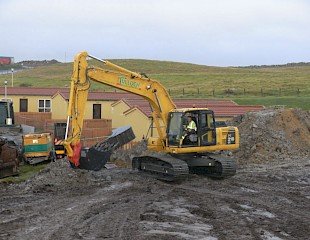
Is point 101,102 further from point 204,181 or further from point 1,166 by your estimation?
point 204,181

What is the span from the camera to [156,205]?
14.8 meters

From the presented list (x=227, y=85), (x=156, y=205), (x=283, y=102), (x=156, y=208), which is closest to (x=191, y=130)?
(x=156, y=205)

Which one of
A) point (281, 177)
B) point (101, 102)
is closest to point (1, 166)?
point (281, 177)

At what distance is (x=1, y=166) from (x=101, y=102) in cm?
2480

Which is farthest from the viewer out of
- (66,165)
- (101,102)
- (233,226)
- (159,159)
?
(101,102)

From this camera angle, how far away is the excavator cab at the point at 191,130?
61.9 feet

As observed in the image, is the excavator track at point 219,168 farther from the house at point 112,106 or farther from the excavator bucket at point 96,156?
the house at point 112,106

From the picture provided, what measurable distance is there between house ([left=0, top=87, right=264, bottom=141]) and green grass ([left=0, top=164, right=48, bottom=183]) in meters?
11.0

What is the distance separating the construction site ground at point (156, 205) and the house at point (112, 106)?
14376 millimetres

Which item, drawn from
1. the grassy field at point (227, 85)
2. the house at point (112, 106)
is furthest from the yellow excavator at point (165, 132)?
the grassy field at point (227, 85)

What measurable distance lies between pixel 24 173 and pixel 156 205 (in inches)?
407

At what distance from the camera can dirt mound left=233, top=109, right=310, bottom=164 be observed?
85.3 feet

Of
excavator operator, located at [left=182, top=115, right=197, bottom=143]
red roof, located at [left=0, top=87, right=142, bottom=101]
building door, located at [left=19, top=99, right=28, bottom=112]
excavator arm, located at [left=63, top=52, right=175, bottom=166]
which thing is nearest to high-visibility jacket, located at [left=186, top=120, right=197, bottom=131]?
excavator operator, located at [left=182, top=115, right=197, bottom=143]

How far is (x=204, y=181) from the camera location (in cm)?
1897
